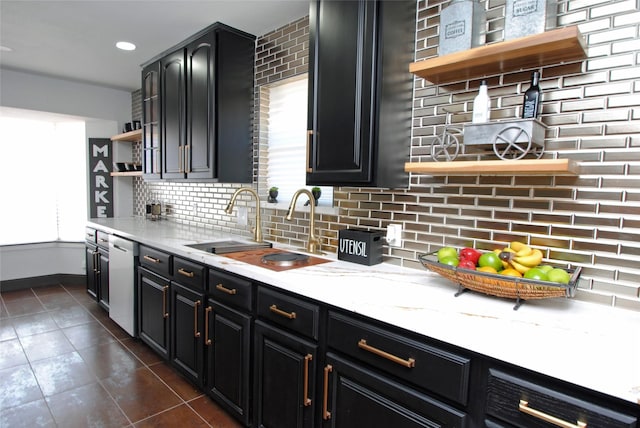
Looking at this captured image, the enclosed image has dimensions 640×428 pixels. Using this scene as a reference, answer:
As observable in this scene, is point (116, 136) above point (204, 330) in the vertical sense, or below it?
above

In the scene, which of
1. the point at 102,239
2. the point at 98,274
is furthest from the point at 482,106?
the point at 98,274

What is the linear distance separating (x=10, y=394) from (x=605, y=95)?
3586 millimetres

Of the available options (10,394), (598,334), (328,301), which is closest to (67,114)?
(10,394)

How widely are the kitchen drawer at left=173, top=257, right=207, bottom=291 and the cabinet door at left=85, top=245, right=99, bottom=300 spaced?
1.93 m

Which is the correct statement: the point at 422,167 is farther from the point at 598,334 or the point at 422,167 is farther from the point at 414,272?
the point at 598,334

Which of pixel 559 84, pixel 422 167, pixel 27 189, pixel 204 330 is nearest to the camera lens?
pixel 559 84

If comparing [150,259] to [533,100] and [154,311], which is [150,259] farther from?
[533,100]

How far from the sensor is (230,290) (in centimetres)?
199

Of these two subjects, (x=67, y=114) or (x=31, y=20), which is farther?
(x=67, y=114)

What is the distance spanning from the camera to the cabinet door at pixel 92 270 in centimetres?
386

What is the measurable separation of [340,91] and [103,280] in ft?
10.5

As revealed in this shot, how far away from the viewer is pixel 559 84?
4.89 ft

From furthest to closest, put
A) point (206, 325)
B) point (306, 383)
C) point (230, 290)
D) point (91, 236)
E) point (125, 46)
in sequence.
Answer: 1. point (91, 236)
2. point (125, 46)
3. point (206, 325)
4. point (230, 290)
5. point (306, 383)

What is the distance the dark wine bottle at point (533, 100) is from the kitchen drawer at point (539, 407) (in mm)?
980
